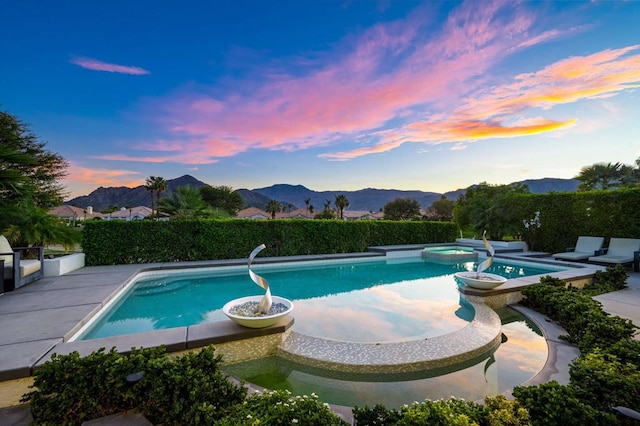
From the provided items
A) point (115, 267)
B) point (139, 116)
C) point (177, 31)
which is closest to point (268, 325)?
point (115, 267)

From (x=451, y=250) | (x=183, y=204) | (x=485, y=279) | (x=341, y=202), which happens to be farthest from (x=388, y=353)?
(x=341, y=202)

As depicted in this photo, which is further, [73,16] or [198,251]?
[198,251]

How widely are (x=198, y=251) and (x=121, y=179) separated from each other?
31.8 ft

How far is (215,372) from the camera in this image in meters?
2.39

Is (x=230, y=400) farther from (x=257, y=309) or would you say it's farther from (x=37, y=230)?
(x=37, y=230)

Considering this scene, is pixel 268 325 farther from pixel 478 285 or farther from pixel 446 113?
pixel 446 113

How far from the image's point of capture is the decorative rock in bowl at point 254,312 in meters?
3.60

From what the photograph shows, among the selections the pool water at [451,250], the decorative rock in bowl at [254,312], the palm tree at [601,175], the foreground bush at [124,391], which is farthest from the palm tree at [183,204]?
the palm tree at [601,175]

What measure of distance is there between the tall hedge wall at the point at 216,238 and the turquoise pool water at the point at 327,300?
130cm

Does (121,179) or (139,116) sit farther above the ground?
(139,116)

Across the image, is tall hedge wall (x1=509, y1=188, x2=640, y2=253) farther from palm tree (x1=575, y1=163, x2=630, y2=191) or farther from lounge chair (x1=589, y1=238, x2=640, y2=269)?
palm tree (x1=575, y1=163, x2=630, y2=191)

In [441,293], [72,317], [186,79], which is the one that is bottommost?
[441,293]

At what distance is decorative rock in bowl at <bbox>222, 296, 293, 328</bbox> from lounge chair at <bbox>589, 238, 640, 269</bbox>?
11.0 metres

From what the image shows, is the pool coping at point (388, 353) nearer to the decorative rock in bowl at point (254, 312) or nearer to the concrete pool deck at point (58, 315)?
the decorative rock in bowl at point (254, 312)
